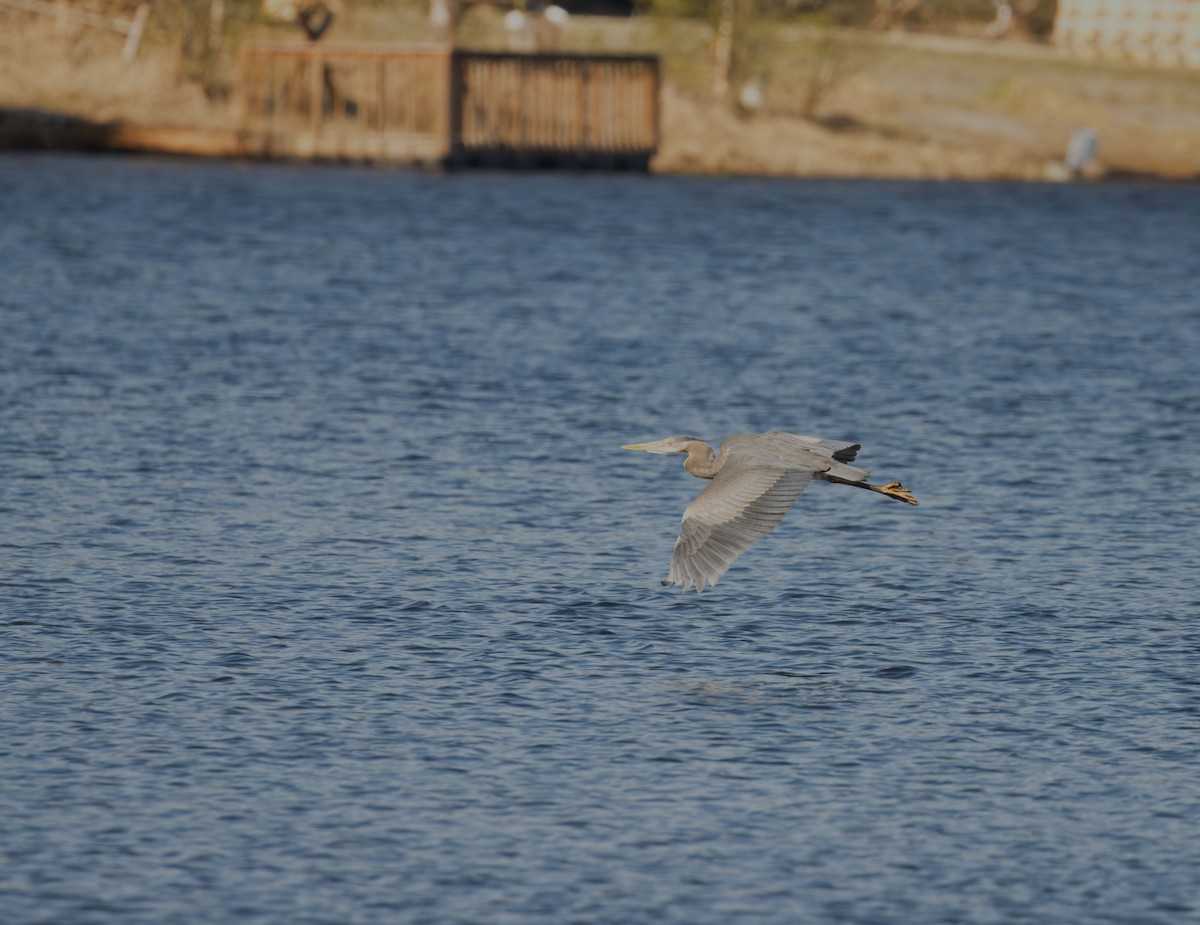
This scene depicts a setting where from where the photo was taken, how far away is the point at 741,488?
44.5ft

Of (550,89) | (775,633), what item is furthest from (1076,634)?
(550,89)

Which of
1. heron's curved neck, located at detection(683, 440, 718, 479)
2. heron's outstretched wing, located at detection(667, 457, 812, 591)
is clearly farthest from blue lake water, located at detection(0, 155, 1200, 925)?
heron's curved neck, located at detection(683, 440, 718, 479)

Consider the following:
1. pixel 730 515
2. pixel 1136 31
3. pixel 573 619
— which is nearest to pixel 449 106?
pixel 1136 31

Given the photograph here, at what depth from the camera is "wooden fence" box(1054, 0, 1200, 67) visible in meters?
77.0

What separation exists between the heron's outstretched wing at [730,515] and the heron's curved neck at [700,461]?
43cm

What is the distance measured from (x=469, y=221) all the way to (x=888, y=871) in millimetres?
35133

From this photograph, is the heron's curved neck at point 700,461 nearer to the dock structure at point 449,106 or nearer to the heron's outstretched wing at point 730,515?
the heron's outstretched wing at point 730,515

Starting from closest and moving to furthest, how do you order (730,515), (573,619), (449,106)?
(730,515) → (573,619) → (449,106)

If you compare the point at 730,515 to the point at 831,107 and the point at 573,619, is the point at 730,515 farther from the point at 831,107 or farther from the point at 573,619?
the point at 831,107

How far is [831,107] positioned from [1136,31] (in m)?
22.2

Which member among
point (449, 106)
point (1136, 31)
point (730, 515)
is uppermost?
point (1136, 31)

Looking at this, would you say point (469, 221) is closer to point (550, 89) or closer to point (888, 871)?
point (550, 89)

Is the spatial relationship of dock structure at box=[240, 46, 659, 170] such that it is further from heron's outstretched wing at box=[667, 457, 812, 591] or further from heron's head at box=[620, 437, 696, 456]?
heron's outstretched wing at box=[667, 457, 812, 591]

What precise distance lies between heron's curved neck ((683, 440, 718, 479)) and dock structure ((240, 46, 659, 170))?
135ft
